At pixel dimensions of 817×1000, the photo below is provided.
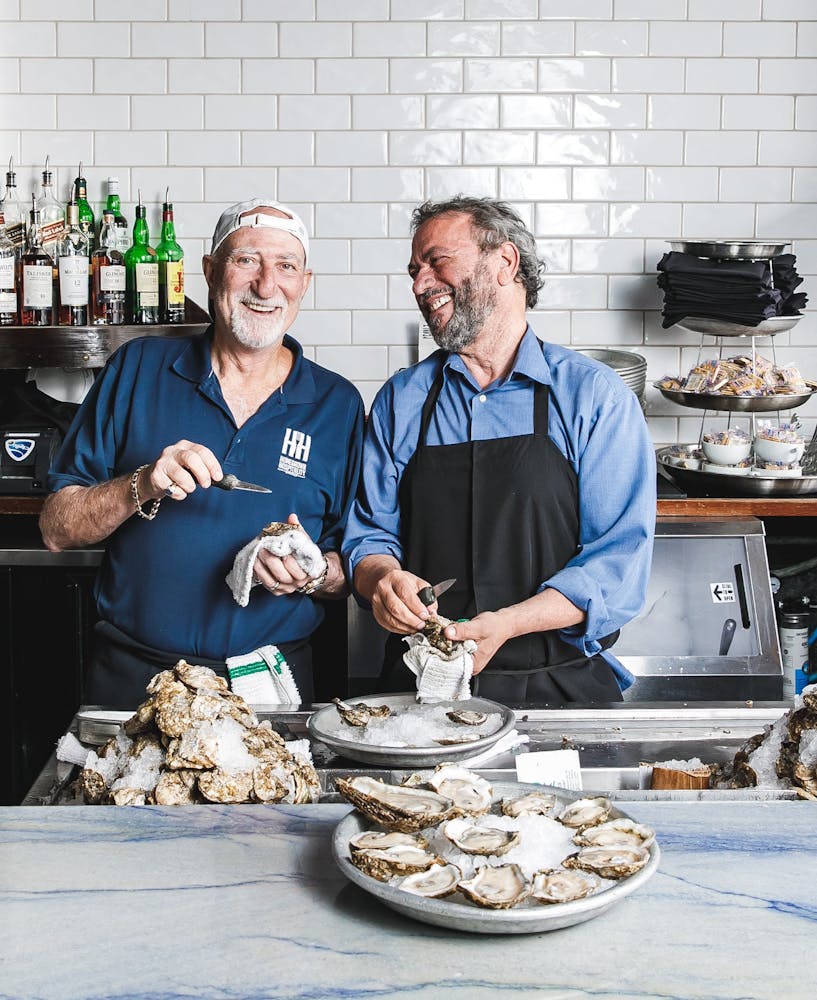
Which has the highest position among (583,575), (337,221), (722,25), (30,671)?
(722,25)

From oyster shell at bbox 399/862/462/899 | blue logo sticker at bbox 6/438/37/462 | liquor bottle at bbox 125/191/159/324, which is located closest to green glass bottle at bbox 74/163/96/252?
liquor bottle at bbox 125/191/159/324

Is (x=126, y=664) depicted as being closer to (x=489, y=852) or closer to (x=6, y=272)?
(x=489, y=852)

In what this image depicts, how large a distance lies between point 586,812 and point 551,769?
38 centimetres

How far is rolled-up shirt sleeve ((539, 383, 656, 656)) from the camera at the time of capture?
2.54 meters

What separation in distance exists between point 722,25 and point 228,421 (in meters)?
2.80

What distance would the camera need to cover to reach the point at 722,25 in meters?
4.45

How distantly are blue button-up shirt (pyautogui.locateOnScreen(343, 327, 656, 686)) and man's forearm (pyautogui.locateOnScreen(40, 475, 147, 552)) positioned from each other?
507 mm

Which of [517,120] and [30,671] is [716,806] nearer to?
[30,671]

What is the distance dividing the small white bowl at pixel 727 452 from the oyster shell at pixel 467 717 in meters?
2.16

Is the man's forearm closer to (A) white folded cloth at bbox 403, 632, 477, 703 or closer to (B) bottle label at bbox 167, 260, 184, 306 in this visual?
(A) white folded cloth at bbox 403, 632, 477, 703

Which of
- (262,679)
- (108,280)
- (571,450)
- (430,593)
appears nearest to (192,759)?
(262,679)

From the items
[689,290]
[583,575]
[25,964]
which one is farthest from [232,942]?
[689,290]

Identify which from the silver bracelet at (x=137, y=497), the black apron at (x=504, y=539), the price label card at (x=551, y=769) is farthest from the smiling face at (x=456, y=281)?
the price label card at (x=551, y=769)

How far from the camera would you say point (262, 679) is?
2195 mm
